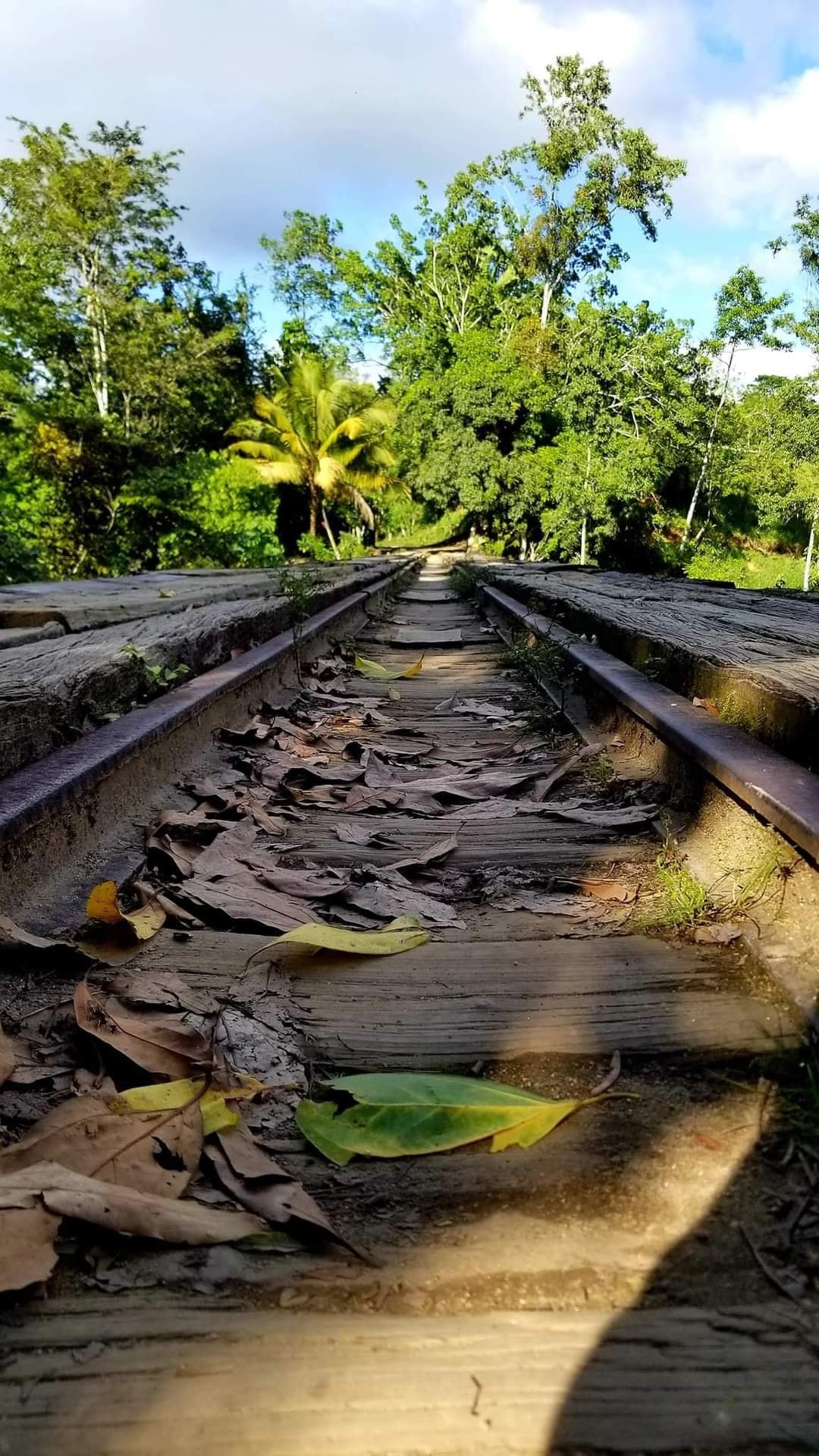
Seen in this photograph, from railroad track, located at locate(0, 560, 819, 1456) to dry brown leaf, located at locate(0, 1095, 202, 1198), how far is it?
9cm

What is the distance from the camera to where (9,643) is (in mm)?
2832

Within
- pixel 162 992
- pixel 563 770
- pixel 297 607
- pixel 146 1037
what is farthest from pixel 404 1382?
pixel 297 607

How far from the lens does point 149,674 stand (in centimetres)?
262

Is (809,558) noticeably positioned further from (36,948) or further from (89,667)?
(36,948)

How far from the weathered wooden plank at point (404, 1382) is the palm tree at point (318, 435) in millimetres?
28384

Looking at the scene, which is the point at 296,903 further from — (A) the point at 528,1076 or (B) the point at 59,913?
(A) the point at 528,1076

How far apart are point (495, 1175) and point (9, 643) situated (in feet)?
8.15

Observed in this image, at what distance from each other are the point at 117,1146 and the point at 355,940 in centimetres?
55

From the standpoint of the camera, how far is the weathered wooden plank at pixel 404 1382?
594 millimetres

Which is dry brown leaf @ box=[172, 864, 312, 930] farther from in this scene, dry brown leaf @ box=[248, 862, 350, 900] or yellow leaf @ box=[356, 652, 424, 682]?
yellow leaf @ box=[356, 652, 424, 682]

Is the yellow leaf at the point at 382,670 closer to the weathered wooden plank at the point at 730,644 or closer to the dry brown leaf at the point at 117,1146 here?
the weathered wooden plank at the point at 730,644

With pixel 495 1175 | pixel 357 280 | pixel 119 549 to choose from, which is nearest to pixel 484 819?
pixel 495 1175

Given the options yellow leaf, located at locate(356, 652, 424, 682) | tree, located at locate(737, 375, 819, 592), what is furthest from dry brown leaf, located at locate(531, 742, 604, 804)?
tree, located at locate(737, 375, 819, 592)

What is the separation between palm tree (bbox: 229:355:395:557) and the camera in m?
28.0
